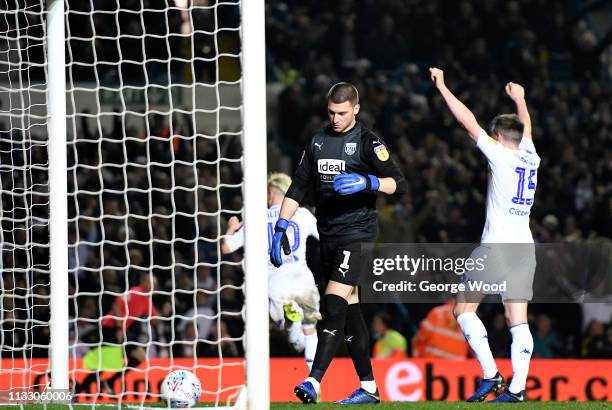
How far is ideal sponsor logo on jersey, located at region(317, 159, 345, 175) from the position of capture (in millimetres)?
6969

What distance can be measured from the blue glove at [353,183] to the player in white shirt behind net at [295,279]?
7.13 ft

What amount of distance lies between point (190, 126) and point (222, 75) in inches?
40.6

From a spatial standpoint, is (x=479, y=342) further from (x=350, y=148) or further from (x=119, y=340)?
Result: (x=119, y=340)

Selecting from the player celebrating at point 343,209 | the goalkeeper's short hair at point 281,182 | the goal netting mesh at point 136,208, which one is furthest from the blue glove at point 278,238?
the goal netting mesh at point 136,208

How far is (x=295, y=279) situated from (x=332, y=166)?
2.41m

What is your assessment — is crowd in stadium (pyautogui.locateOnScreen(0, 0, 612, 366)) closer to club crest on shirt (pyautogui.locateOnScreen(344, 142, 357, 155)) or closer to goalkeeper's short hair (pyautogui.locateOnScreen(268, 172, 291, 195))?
goalkeeper's short hair (pyautogui.locateOnScreen(268, 172, 291, 195))

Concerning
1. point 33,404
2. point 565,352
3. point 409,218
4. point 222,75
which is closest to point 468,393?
point 565,352

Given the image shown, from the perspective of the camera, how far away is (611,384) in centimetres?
1017

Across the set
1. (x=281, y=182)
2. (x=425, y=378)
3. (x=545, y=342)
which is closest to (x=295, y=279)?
(x=281, y=182)

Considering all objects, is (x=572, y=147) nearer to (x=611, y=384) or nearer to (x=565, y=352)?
(x=565, y=352)

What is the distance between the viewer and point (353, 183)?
22.0 ft

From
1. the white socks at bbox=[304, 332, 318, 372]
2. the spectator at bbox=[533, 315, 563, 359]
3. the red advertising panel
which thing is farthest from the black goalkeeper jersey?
the spectator at bbox=[533, 315, 563, 359]

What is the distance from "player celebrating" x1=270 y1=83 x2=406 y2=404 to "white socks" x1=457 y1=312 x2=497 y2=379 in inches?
31.1

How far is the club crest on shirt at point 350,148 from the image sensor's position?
698cm
